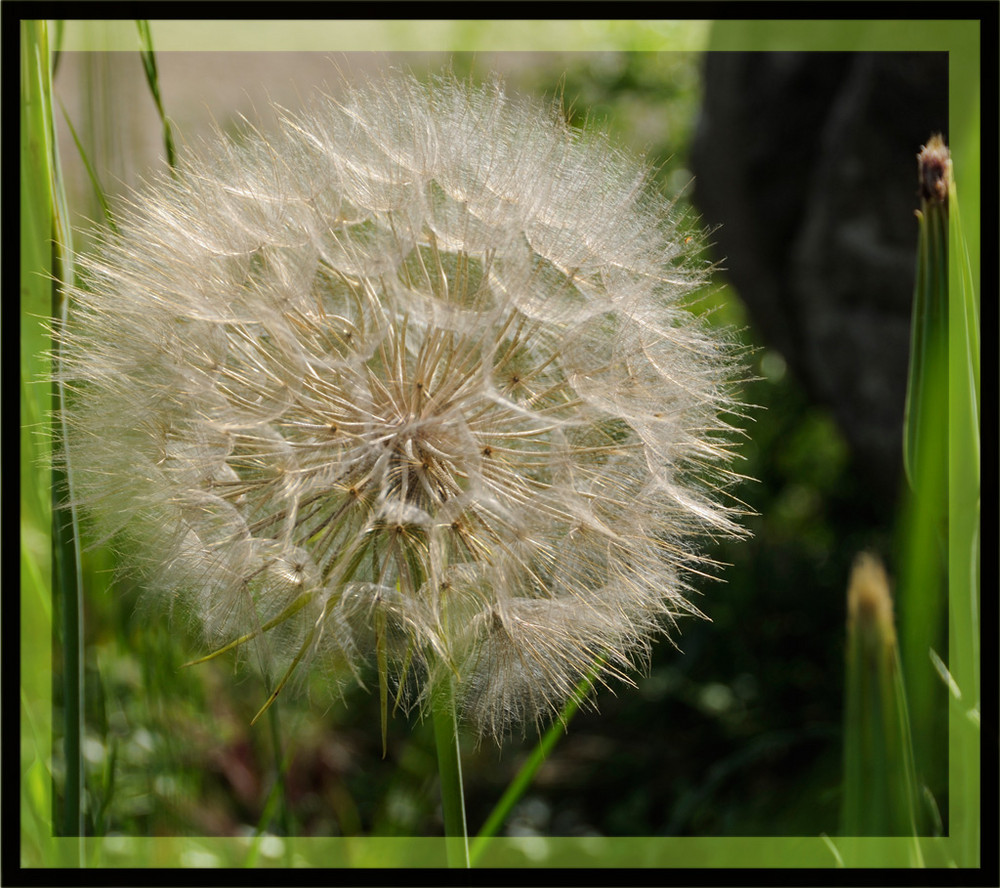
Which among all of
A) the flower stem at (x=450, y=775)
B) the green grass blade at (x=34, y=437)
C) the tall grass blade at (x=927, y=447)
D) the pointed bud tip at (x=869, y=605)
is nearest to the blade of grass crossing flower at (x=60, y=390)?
the green grass blade at (x=34, y=437)

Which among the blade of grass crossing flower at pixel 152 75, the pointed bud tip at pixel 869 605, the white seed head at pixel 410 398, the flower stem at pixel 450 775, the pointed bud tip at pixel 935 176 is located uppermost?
the blade of grass crossing flower at pixel 152 75

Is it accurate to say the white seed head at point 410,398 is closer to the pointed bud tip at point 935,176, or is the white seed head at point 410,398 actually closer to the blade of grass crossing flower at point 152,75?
the blade of grass crossing flower at point 152,75

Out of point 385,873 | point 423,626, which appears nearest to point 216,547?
point 423,626

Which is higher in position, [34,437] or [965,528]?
[34,437]

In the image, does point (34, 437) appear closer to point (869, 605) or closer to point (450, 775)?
point (450, 775)

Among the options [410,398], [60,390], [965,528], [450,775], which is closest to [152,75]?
[60,390]

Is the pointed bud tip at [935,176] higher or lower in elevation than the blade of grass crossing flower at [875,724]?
higher
